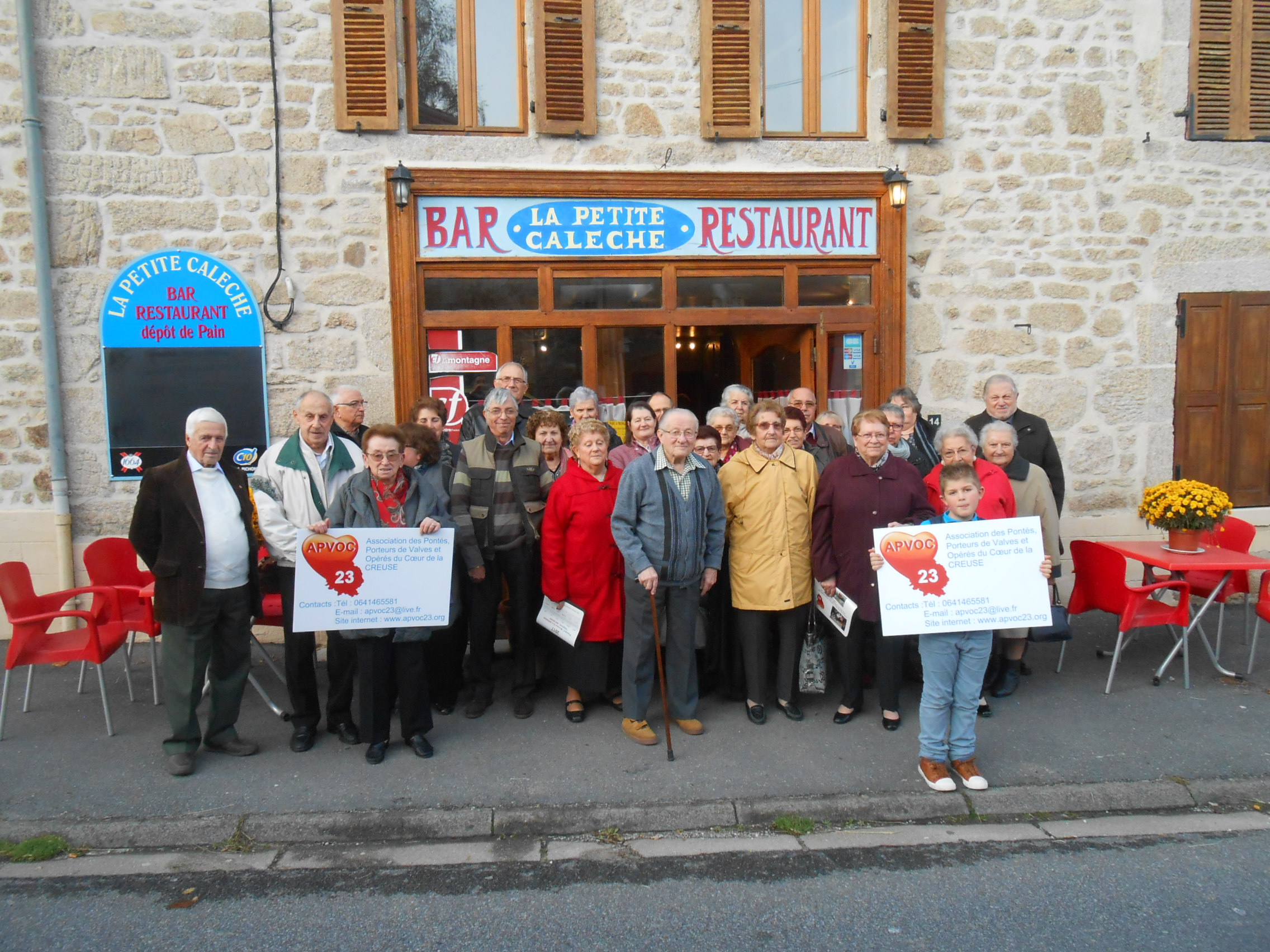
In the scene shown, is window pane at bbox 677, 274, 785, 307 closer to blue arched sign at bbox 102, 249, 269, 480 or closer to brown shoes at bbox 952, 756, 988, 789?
blue arched sign at bbox 102, 249, 269, 480

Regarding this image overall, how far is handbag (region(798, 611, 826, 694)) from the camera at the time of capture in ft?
16.9

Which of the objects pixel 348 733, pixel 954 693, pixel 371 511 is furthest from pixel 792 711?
pixel 371 511

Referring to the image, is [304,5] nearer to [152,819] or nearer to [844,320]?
[844,320]

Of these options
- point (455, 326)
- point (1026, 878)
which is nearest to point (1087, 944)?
point (1026, 878)

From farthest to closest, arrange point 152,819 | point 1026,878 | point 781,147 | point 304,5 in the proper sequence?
point 781,147 < point 304,5 < point 152,819 < point 1026,878

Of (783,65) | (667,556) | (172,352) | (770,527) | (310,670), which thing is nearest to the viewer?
(667,556)

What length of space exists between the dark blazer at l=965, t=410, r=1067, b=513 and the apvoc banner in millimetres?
2027

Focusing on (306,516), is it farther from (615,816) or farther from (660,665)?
(615,816)

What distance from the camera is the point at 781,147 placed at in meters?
7.23

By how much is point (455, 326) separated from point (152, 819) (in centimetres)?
416

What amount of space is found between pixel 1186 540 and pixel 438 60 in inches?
259

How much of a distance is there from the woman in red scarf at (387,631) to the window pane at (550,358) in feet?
8.55

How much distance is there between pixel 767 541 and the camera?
16.1 ft

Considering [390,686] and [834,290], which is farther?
[834,290]
